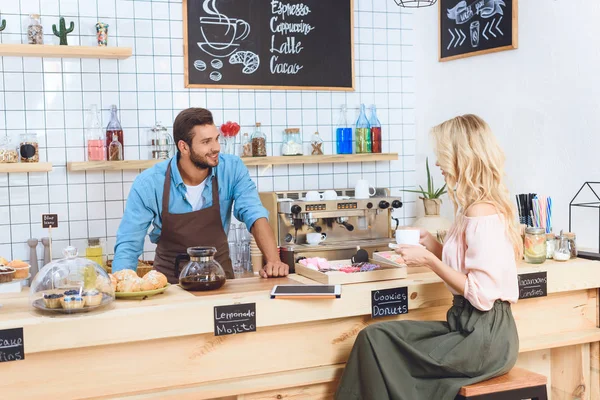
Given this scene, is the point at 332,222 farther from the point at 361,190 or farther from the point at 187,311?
the point at 187,311

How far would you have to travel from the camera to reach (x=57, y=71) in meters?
4.38

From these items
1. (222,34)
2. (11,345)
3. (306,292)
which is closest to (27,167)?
(222,34)

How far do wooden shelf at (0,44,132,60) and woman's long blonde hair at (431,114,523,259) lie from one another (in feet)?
7.95

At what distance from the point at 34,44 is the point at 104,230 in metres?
1.17

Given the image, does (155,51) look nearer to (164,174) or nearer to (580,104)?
(164,174)

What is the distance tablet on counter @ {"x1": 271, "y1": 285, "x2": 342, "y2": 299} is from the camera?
2490mm

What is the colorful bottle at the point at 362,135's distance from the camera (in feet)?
16.6

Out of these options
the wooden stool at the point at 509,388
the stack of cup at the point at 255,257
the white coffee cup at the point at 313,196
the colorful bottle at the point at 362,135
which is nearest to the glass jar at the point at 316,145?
the colorful bottle at the point at 362,135

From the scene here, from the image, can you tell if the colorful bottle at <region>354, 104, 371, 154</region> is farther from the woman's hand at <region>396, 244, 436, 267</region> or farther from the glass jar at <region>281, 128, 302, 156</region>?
the woman's hand at <region>396, 244, 436, 267</region>

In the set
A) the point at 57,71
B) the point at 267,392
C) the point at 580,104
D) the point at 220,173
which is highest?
the point at 57,71

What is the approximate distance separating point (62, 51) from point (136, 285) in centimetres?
217

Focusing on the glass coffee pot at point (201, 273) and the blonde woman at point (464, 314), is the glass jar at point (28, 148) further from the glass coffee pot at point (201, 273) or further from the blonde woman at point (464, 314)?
the blonde woman at point (464, 314)

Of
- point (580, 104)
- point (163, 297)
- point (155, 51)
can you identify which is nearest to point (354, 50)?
point (155, 51)

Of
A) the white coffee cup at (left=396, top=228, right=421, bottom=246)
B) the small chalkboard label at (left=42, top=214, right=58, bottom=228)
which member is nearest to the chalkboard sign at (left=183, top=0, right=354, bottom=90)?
the small chalkboard label at (left=42, top=214, right=58, bottom=228)
